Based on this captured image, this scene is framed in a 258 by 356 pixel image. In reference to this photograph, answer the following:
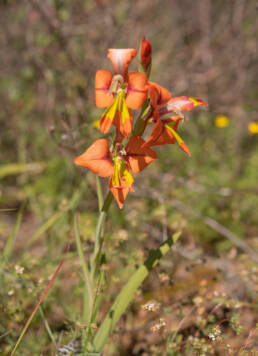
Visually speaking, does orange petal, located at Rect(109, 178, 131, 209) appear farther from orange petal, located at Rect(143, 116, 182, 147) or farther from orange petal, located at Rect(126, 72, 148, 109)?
orange petal, located at Rect(126, 72, 148, 109)

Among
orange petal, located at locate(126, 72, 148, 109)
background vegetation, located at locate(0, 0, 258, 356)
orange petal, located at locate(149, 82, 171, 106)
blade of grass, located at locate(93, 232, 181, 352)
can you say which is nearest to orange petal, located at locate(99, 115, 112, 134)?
orange petal, located at locate(126, 72, 148, 109)

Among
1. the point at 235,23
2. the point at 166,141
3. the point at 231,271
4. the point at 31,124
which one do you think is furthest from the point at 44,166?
the point at 235,23

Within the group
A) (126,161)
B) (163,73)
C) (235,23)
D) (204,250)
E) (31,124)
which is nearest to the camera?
(126,161)

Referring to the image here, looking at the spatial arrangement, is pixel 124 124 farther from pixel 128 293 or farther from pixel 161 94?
pixel 128 293

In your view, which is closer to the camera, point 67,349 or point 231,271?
point 67,349

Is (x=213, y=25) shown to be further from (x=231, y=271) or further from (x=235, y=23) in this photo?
(x=231, y=271)

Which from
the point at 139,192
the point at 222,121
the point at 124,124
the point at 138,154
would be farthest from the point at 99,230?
the point at 222,121

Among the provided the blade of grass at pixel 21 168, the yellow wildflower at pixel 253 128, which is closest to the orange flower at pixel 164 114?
the blade of grass at pixel 21 168
